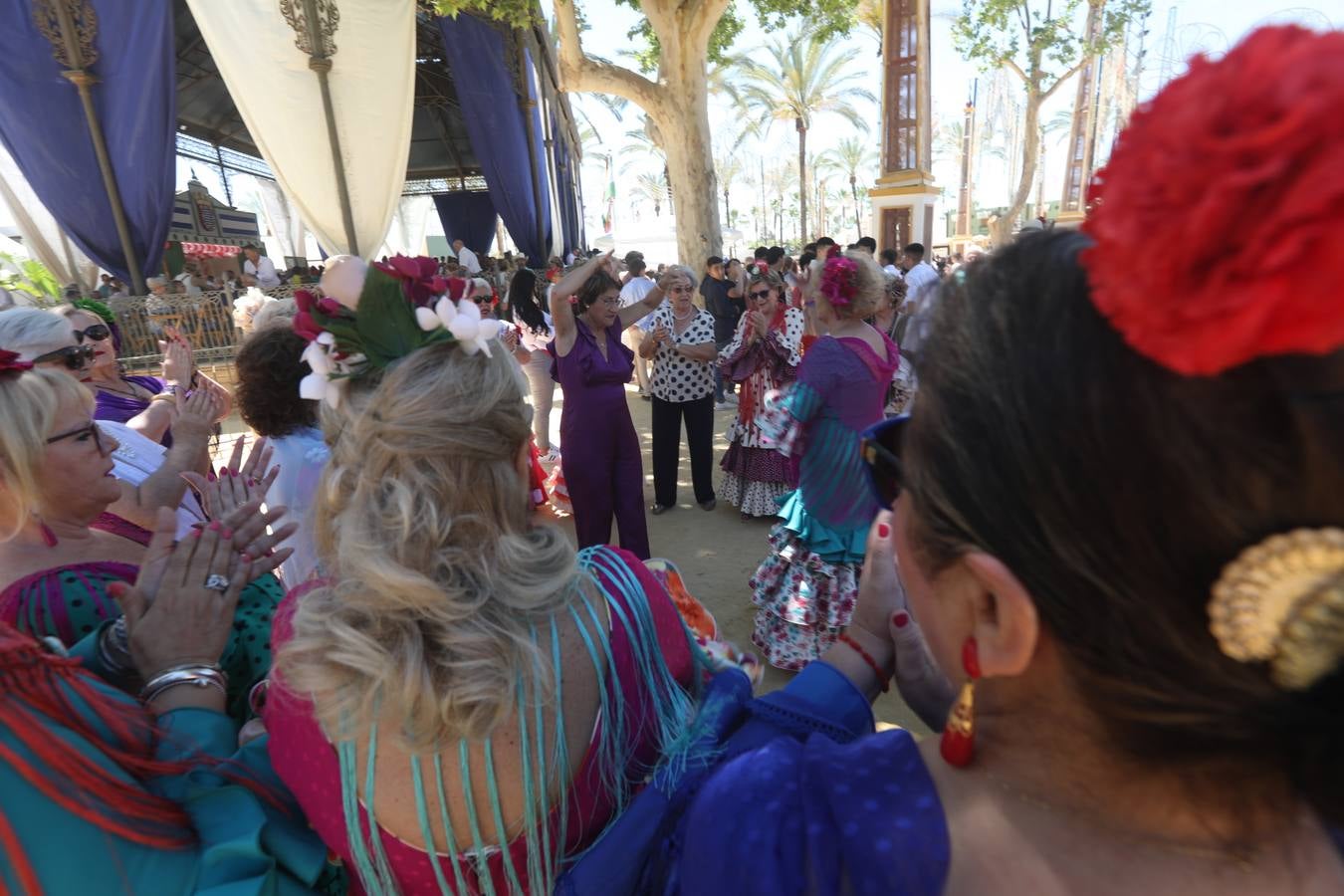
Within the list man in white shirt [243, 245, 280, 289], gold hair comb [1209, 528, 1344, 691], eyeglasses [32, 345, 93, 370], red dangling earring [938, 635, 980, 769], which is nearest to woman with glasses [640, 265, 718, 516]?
eyeglasses [32, 345, 93, 370]

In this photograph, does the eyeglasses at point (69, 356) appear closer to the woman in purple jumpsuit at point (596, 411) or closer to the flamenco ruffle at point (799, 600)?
the woman in purple jumpsuit at point (596, 411)

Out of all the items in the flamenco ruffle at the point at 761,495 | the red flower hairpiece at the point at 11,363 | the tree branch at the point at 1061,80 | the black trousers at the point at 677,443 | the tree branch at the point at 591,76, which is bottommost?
the flamenco ruffle at the point at 761,495

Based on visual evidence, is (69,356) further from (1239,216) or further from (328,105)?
(328,105)

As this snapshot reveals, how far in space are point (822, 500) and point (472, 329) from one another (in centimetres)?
221

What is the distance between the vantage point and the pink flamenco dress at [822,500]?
2889mm

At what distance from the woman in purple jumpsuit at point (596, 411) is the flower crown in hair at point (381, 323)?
2.28 m

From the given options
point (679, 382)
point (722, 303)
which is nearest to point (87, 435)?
point (679, 382)

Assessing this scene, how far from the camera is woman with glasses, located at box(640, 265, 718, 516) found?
16.1 feet

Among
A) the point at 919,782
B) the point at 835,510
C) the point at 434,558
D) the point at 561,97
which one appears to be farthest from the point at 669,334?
the point at 561,97

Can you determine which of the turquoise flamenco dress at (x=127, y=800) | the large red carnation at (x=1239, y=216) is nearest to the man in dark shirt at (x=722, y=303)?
the turquoise flamenco dress at (x=127, y=800)

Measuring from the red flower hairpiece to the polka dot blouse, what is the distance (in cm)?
375

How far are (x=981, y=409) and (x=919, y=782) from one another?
1.38ft

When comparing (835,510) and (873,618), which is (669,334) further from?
(873,618)

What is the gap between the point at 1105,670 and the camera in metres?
0.55
